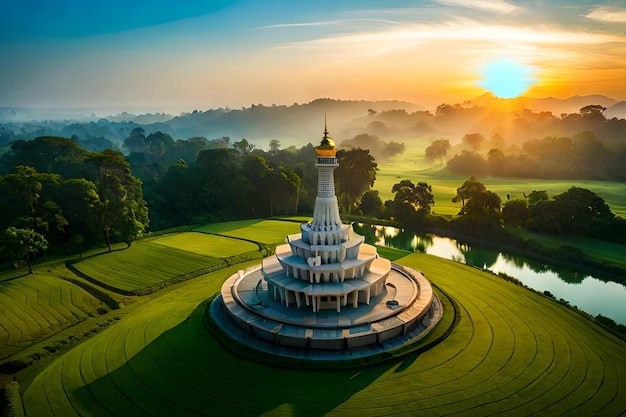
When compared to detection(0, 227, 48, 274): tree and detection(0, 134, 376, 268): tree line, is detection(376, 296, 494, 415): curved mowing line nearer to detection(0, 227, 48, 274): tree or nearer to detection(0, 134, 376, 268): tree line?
detection(0, 227, 48, 274): tree

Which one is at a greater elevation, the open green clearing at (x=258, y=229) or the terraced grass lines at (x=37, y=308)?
the open green clearing at (x=258, y=229)

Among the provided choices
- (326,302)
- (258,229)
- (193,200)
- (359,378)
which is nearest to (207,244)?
(258,229)

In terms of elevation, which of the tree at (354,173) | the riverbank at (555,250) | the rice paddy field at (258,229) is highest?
the tree at (354,173)

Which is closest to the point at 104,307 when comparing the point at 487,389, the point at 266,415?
the point at 266,415

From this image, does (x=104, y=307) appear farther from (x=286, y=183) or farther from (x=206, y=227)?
(x=286, y=183)

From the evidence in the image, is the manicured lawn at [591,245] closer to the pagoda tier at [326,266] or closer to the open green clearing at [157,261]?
the pagoda tier at [326,266]

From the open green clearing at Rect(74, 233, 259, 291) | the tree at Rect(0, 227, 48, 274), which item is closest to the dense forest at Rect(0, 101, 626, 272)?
the tree at Rect(0, 227, 48, 274)

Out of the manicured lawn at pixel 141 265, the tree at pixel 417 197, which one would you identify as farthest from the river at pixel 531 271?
the manicured lawn at pixel 141 265
